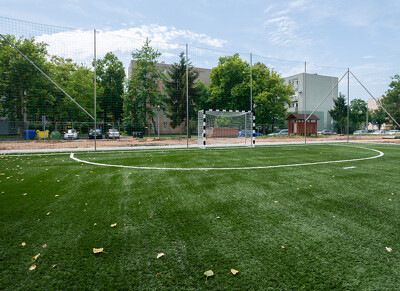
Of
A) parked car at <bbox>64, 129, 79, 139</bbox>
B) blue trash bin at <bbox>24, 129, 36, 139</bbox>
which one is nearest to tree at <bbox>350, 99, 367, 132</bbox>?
parked car at <bbox>64, 129, 79, 139</bbox>

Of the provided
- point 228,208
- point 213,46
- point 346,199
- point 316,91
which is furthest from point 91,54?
point 316,91

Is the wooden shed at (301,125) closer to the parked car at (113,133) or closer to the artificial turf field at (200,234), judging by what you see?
the parked car at (113,133)

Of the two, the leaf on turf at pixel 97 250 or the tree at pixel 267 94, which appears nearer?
the leaf on turf at pixel 97 250

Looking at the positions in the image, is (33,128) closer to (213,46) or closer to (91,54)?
(91,54)

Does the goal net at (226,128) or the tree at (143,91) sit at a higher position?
the tree at (143,91)

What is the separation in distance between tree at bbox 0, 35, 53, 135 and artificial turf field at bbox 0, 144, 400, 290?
34.0ft

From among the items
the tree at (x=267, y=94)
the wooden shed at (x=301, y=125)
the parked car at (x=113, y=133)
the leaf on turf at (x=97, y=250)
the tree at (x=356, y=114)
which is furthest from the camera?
the tree at (x=356, y=114)

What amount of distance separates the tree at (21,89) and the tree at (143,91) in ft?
15.5

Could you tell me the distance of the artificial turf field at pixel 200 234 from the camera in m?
1.78

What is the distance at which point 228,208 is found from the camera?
3221mm

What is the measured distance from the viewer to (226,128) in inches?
599

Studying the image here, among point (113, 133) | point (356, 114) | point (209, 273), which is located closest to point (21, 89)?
point (113, 133)

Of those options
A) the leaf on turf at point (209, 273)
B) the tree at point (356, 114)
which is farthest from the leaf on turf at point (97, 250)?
the tree at point (356, 114)

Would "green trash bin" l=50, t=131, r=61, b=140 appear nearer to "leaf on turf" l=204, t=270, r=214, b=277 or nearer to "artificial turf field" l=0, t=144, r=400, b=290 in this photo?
"artificial turf field" l=0, t=144, r=400, b=290
